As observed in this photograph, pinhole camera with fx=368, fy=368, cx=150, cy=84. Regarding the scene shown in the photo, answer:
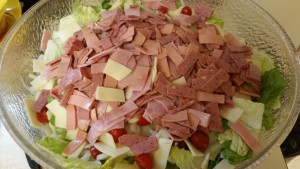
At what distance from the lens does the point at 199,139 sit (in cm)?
88

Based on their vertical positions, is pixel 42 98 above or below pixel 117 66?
below

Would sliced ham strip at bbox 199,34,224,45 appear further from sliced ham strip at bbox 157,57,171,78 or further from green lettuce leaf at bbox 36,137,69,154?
green lettuce leaf at bbox 36,137,69,154

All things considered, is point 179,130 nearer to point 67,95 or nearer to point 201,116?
point 201,116

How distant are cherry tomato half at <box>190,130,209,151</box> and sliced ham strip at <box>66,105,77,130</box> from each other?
0.30 metres

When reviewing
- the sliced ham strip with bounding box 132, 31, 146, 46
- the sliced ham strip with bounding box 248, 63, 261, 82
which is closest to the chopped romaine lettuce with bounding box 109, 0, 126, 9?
the sliced ham strip with bounding box 132, 31, 146, 46

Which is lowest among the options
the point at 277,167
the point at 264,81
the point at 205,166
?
the point at 277,167

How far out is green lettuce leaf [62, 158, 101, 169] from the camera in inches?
33.9

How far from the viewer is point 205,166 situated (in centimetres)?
90

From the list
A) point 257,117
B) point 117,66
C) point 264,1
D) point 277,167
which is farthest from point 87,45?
point 264,1

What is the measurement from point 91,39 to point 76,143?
0.28m

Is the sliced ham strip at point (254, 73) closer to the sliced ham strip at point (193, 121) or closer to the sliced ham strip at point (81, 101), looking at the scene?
the sliced ham strip at point (193, 121)

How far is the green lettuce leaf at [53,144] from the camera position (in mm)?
909

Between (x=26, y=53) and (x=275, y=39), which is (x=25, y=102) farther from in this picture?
(x=275, y=39)

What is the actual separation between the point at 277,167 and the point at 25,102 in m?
0.73
